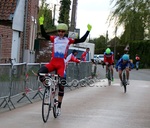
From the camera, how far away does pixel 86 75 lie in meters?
23.7

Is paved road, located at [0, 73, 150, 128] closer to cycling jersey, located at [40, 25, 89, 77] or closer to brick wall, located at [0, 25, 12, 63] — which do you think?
cycling jersey, located at [40, 25, 89, 77]

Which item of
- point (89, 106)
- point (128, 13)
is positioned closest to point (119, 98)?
point (89, 106)

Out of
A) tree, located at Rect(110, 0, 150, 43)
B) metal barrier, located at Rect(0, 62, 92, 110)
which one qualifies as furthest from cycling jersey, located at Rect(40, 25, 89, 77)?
tree, located at Rect(110, 0, 150, 43)

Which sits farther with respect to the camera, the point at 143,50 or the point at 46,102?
the point at 143,50

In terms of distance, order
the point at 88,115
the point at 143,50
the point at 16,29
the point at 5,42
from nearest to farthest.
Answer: the point at 88,115 < the point at 5,42 < the point at 16,29 < the point at 143,50

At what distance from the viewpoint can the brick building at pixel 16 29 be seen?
21.2m

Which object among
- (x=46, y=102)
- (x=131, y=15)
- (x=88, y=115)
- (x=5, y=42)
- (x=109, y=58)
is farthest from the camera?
(x=131, y=15)

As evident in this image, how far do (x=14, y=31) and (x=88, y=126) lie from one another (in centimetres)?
1363

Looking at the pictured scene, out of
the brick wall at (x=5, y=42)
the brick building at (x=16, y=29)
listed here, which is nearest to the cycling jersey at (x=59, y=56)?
the brick building at (x=16, y=29)

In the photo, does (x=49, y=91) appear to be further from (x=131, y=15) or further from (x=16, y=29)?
(x=131, y=15)

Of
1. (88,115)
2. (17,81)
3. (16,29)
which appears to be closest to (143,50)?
(16,29)

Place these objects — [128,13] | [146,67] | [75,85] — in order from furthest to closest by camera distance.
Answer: [146,67] < [128,13] < [75,85]

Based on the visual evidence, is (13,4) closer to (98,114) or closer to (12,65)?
(12,65)

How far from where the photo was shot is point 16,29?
2222cm
